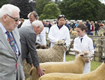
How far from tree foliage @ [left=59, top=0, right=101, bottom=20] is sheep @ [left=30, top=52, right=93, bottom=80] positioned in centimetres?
6574

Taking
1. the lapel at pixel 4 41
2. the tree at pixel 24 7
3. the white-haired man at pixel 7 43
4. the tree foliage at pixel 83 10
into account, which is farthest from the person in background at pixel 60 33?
the tree foliage at pixel 83 10

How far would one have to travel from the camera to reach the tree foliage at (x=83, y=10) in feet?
229

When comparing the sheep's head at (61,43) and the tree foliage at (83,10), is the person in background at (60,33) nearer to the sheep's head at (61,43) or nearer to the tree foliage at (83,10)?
the sheep's head at (61,43)

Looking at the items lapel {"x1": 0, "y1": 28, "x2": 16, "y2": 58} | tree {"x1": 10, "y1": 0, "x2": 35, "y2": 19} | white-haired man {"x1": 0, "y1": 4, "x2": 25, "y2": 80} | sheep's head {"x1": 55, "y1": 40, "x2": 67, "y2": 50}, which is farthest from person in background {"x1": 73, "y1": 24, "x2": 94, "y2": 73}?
tree {"x1": 10, "y1": 0, "x2": 35, "y2": 19}

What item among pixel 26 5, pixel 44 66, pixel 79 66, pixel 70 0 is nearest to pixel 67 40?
pixel 79 66

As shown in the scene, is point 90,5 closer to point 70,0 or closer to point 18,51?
point 70,0

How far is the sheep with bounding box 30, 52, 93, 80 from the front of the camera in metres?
4.42

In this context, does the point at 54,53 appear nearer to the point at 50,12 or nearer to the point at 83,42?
the point at 83,42

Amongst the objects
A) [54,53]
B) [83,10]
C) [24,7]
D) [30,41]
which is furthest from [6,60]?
[83,10]

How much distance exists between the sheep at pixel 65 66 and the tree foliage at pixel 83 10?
65737mm

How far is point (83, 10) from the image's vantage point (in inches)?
2744

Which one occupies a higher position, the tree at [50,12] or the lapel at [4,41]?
the tree at [50,12]

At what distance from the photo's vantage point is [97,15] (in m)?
70.4

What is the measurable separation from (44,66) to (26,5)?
172 ft
